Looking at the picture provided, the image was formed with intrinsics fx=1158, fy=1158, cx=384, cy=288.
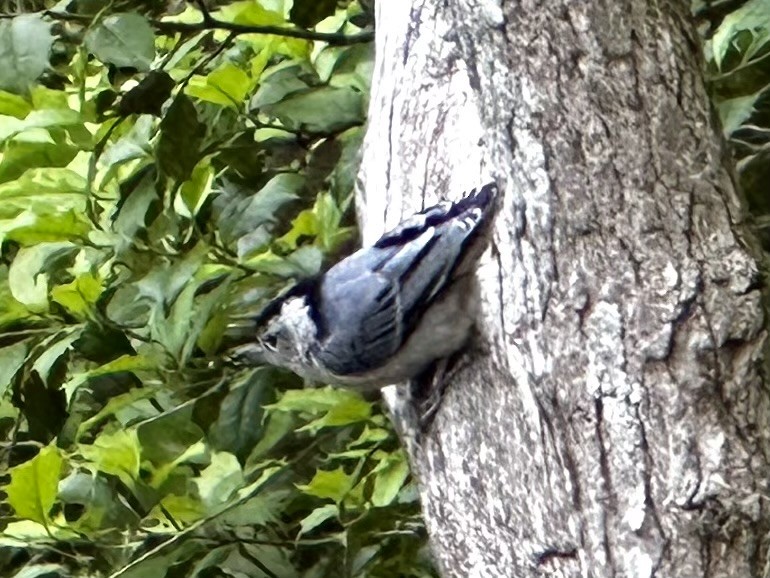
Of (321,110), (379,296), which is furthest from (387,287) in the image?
(321,110)

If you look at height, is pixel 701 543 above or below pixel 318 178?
below

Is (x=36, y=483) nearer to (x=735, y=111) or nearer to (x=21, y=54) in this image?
(x=21, y=54)

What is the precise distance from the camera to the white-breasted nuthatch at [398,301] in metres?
0.93

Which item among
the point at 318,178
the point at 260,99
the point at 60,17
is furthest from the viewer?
the point at 318,178

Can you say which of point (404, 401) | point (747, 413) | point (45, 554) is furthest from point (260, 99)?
point (45, 554)

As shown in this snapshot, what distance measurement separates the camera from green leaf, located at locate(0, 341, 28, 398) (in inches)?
44.4

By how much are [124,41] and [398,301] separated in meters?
0.31

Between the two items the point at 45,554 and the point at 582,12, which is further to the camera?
the point at 45,554

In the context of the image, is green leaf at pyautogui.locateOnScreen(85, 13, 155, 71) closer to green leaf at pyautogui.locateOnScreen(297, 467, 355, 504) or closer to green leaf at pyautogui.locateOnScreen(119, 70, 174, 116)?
green leaf at pyautogui.locateOnScreen(119, 70, 174, 116)

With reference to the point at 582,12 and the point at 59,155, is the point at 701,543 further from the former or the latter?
the point at 59,155

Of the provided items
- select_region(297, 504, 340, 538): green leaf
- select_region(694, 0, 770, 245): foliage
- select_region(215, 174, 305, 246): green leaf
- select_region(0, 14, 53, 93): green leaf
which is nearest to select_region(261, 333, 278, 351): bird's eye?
select_region(215, 174, 305, 246): green leaf

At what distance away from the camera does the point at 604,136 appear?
90 cm

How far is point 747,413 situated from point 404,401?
1.02ft

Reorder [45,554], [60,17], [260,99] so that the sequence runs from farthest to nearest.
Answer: [45,554]
[260,99]
[60,17]
